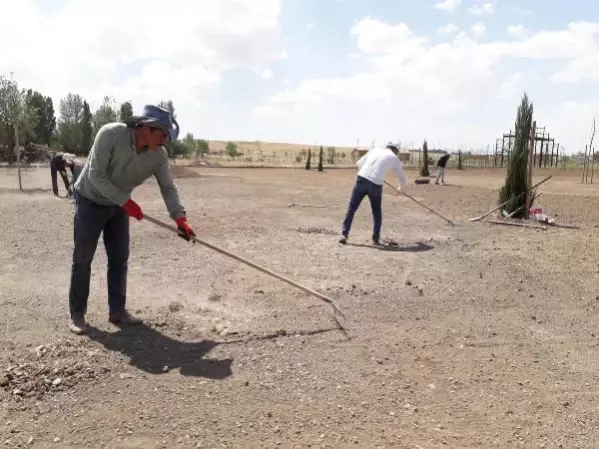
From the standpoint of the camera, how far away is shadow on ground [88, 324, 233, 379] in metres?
3.76

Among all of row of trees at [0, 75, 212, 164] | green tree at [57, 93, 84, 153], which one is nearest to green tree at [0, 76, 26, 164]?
row of trees at [0, 75, 212, 164]

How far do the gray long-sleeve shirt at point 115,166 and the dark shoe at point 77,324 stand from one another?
2.96 ft

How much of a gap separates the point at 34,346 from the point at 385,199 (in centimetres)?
1250

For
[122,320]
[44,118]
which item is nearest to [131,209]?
[122,320]

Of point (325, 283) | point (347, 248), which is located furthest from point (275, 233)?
point (325, 283)

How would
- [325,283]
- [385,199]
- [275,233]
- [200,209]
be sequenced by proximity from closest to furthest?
[325,283] < [275,233] < [200,209] < [385,199]

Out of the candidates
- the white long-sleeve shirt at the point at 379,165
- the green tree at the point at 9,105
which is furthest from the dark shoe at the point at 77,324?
the green tree at the point at 9,105

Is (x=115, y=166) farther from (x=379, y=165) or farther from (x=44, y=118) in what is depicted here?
(x=44, y=118)

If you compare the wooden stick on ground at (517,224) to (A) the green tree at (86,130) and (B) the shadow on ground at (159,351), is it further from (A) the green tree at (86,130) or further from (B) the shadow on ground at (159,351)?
(A) the green tree at (86,130)

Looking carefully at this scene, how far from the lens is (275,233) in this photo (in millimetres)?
9375

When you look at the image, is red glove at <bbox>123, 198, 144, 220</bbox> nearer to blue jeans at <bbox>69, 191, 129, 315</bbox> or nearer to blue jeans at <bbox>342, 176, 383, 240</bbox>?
blue jeans at <bbox>69, 191, 129, 315</bbox>

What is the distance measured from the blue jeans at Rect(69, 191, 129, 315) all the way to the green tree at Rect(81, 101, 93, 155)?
48015mm

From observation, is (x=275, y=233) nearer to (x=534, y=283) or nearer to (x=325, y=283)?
(x=325, y=283)

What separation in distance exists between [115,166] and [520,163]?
30.4 feet
